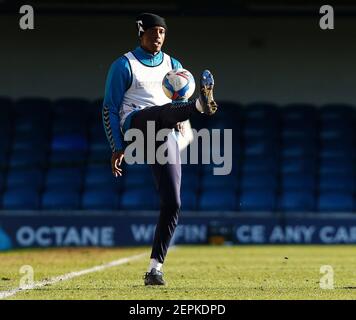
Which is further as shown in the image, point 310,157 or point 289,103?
point 289,103

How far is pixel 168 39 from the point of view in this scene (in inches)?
765

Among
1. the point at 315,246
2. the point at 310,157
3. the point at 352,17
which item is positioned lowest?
the point at 315,246

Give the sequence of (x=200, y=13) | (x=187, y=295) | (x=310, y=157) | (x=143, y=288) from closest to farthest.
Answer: (x=187, y=295), (x=143, y=288), (x=200, y=13), (x=310, y=157)

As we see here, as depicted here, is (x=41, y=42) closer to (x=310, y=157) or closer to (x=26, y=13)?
(x=26, y=13)

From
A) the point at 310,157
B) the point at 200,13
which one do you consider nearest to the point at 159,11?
the point at 200,13

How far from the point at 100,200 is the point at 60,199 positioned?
0.65 meters

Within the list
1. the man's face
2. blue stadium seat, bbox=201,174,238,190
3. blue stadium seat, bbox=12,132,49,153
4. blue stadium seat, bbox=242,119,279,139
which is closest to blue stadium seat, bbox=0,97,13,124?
blue stadium seat, bbox=12,132,49,153

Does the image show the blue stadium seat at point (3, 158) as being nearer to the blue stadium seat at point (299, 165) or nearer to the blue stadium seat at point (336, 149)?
the blue stadium seat at point (299, 165)

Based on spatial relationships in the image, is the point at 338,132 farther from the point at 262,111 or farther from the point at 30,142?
the point at 30,142

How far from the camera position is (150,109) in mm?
8273

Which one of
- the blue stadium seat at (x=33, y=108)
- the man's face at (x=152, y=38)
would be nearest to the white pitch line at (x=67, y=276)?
the man's face at (x=152, y=38)

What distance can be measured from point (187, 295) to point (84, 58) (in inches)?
497

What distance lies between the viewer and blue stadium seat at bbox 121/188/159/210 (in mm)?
17062

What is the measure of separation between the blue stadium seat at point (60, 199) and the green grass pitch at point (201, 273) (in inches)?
77.8
